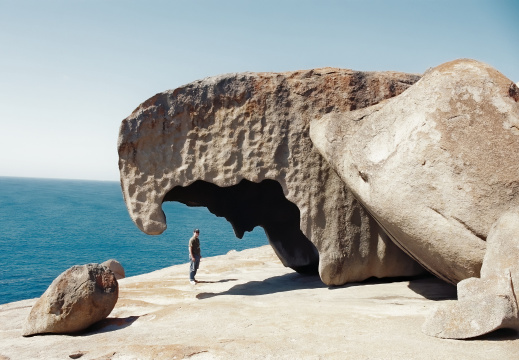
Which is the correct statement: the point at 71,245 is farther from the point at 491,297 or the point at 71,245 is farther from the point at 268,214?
the point at 491,297

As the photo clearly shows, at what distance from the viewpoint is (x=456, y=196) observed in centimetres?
556

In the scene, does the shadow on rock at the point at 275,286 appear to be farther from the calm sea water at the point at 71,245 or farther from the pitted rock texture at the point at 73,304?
the calm sea water at the point at 71,245

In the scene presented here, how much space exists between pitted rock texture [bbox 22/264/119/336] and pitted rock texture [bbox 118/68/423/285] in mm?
1338

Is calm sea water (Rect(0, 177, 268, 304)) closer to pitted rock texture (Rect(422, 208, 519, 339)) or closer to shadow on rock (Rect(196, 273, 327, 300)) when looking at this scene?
shadow on rock (Rect(196, 273, 327, 300))

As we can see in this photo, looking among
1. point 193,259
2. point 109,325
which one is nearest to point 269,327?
point 109,325

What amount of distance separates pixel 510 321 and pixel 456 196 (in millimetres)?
1597

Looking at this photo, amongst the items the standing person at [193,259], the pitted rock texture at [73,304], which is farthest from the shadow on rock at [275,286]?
the pitted rock texture at [73,304]

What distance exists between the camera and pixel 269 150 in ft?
26.1

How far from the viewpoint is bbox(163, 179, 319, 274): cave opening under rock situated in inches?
415

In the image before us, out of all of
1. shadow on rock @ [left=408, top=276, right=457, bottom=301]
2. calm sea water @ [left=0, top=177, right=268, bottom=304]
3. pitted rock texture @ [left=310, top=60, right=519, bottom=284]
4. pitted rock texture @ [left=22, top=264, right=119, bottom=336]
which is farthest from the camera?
calm sea water @ [left=0, top=177, right=268, bottom=304]

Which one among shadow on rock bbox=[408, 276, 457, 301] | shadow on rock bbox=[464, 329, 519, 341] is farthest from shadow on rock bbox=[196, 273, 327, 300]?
shadow on rock bbox=[464, 329, 519, 341]

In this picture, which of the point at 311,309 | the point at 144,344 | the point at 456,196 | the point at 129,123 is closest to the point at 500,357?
the point at 456,196

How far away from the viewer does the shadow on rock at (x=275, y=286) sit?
340 inches

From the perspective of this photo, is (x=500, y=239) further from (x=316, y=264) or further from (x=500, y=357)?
(x=316, y=264)
